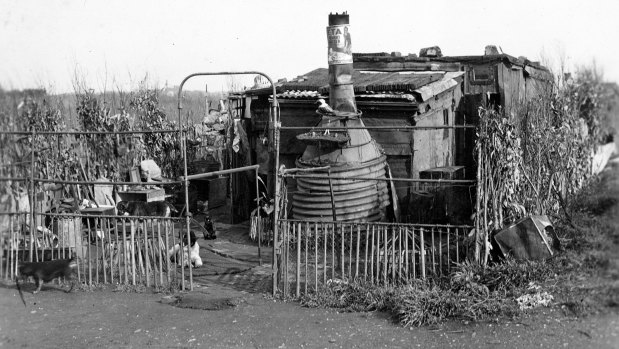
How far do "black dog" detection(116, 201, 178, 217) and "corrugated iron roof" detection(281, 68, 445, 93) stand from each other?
16.2ft

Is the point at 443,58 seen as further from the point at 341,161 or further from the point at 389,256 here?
the point at 389,256

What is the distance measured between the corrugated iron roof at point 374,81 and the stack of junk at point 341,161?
1369 millimetres

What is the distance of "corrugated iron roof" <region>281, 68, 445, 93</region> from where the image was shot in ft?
51.2

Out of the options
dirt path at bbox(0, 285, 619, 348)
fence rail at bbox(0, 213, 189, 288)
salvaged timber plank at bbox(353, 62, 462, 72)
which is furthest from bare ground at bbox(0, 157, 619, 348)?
salvaged timber plank at bbox(353, 62, 462, 72)

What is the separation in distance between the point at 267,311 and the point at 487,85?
39.7ft

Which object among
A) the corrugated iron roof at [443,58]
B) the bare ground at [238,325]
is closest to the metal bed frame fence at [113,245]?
the bare ground at [238,325]

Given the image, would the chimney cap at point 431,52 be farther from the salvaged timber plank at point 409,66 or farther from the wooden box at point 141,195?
the wooden box at point 141,195

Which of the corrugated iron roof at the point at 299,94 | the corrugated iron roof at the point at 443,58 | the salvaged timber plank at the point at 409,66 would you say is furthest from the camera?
the corrugated iron roof at the point at 443,58

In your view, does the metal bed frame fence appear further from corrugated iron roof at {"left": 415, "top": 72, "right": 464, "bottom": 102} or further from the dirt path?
corrugated iron roof at {"left": 415, "top": 72, "right": 464, "bottom": 102}

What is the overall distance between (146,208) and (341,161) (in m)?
3.73

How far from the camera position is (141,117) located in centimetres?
2084

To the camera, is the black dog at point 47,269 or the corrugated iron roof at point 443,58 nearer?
the black dog at point 47,269

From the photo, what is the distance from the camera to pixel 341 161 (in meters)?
13.4

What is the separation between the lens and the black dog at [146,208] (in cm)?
1314
